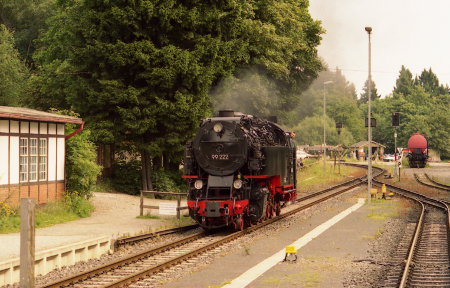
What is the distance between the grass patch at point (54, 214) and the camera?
18.1 m

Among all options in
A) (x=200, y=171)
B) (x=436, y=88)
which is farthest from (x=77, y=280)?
(x=436, y=88)

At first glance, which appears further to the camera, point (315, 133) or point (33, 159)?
point (315, 133)

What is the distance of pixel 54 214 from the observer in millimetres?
20672

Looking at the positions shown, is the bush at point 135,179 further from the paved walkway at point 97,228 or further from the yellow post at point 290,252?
the yellow post at point 290,252

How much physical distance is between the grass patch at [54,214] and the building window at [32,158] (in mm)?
1135

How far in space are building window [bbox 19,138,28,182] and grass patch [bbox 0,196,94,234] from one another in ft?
4.10

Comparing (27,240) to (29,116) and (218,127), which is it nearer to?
(218,127)

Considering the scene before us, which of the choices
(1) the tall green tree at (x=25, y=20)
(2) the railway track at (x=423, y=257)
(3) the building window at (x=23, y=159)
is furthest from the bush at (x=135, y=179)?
(1) the tall green tree at (x=25, y=20)

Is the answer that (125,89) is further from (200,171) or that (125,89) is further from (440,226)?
(440,226)

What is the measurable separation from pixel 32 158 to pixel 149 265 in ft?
29.8

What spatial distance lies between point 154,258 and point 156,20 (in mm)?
16252

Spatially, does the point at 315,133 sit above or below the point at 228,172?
above

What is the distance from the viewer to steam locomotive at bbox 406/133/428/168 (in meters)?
67.8

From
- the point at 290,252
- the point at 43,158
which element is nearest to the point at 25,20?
the point at 43,158
